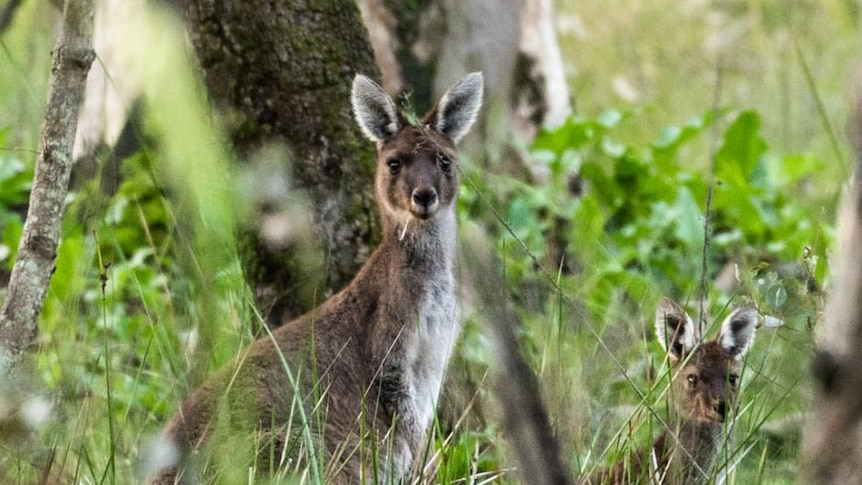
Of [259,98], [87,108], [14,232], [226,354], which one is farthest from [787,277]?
[87,108]

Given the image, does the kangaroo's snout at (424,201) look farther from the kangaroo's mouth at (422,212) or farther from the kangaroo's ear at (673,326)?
the kangaroo's ear at (673,326)

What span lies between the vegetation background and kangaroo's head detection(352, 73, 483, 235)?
19cm

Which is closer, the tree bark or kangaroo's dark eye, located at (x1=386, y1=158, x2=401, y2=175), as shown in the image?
the tree bark

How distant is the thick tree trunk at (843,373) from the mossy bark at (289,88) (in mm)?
3647

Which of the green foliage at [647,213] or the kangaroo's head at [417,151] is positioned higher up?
the kangaroo's head at [417,151]

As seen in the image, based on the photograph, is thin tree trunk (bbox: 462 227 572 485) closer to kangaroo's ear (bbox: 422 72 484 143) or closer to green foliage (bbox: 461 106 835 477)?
kangaroo's ear (bbox: 422 72 484 143)

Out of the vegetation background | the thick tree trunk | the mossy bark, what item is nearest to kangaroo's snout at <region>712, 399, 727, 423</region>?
the vegetation background

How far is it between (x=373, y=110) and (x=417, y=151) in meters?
0.24

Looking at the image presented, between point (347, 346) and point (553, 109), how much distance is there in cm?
421

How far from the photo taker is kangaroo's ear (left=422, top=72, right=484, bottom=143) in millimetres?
4703

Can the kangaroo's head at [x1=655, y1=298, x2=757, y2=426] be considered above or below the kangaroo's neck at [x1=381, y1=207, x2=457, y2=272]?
below

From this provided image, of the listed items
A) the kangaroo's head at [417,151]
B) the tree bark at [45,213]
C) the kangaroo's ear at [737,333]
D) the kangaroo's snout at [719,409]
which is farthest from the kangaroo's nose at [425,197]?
the tree bark at [45,213]

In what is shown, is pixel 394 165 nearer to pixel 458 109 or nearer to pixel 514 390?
pixel 458 109

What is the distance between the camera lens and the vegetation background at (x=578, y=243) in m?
2.50
